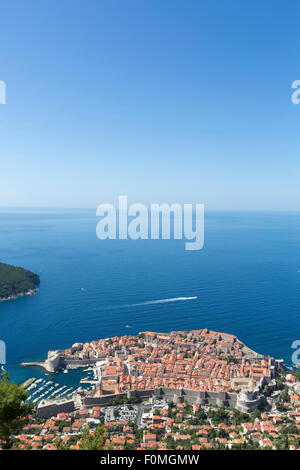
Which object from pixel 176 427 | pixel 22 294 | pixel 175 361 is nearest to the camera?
pixel 176 427

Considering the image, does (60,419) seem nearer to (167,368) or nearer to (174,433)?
(174,433)

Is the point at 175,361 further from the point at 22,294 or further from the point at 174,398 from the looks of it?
the point at 22,294

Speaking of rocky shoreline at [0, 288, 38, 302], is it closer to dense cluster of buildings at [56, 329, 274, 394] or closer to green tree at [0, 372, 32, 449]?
dense cluster of buildings at [56, 329, 274, 394]

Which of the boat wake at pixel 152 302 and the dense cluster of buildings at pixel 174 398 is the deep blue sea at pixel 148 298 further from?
the dense cluster of buildings at pixel 174 398

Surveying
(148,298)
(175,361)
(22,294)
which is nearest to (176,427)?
(175,361)

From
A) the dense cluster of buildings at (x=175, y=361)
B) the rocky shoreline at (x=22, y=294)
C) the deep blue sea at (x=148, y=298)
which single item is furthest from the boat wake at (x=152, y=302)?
the rocky shoreline at (x=22, y=294)
